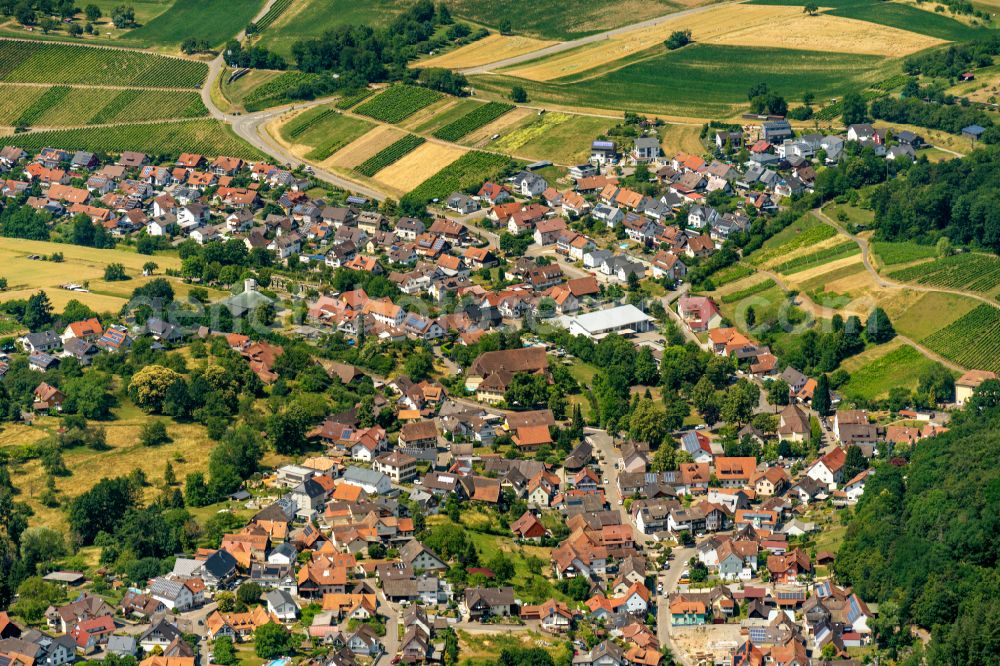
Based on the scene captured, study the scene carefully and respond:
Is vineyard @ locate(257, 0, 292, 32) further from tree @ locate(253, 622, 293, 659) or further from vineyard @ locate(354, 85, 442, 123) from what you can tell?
tree @ locate(253, 622, 293, 659)

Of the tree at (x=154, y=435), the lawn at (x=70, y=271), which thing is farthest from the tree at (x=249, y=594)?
the lawn at (x=70, y=271)

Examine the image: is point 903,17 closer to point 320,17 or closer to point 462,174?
point 462,174

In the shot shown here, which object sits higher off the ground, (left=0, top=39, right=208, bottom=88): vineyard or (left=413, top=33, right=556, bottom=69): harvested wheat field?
(left=0, top=39, right=208, bottom=88): vineyard

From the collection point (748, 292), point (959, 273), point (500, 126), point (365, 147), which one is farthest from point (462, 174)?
point (959, 273)

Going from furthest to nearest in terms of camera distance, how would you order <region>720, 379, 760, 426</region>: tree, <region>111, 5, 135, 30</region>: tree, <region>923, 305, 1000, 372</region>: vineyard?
<region>111, 5, 135, 30</region>: tree → <region>923, 305, 1000, 372</region>: vineyard → <region>720, 379, 760, 426</region>: tree

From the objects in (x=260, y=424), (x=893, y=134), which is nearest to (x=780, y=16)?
(x=893, y=134)

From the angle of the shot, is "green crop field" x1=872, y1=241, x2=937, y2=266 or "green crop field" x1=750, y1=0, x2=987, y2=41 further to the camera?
"green crop field" x1=750, y1=0, x2=987, y2=41

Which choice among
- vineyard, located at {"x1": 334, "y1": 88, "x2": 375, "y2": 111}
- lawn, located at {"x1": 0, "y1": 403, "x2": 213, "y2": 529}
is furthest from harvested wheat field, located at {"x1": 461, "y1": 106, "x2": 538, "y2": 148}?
lawn, located at {"x1": 0, "y1": 403, "x2": 213, "y2": 529}
